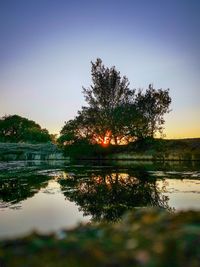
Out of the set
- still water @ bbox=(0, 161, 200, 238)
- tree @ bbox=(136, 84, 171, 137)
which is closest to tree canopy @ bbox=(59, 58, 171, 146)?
tree @ bbox=(136, 84, 171, 137)

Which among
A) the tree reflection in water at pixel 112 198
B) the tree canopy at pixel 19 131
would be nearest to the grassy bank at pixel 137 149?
the tree reflection in water at pixel 112 198

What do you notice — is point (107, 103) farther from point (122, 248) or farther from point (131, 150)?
point (122, 248)

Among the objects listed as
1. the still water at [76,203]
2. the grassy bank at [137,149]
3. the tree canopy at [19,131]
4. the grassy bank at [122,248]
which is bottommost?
the still water at [76,203]

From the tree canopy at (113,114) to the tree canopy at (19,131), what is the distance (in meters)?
57.0

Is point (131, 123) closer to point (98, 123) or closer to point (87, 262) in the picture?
point (98, 123)

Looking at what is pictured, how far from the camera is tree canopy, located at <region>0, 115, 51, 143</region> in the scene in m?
128

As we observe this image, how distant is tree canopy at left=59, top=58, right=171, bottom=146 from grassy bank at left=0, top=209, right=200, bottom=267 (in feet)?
220

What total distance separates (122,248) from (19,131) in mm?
130480

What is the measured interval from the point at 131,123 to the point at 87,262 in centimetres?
6952

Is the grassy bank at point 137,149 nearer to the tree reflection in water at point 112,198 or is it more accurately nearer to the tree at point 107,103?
the tree at point 107,103

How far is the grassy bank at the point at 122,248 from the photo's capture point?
2.75 metres

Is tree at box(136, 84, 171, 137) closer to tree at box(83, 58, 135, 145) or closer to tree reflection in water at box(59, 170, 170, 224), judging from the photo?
tree at box(83, 58, 135, 145)

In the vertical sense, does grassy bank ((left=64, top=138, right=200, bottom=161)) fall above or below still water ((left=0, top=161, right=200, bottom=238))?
above

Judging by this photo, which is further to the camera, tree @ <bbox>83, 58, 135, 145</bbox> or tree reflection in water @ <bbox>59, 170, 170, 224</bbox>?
tree @ <bbox>83, 58, 135, 145</bbox>
